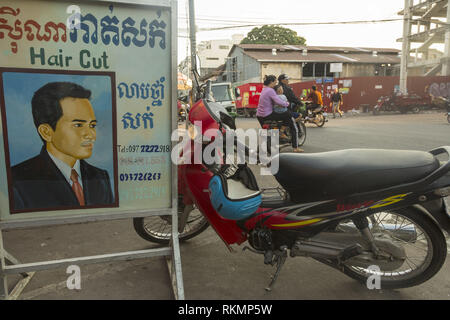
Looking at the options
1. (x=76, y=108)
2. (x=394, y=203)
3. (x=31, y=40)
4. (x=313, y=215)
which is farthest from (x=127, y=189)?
(x=394, y=203)

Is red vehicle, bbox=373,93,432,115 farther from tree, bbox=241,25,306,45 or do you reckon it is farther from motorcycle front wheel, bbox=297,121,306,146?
tree, bbox=241,25,306,45

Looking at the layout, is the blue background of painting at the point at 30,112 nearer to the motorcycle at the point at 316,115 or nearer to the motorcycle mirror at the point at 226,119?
the motorcycle mirror at the point at 226,119

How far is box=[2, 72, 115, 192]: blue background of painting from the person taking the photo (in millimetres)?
2055

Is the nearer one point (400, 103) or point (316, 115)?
point (316, 115)

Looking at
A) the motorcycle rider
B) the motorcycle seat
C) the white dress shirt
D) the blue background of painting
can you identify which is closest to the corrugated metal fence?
the motorcycle rider

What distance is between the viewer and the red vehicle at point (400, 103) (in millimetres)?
23828

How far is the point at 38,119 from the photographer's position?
2123mm

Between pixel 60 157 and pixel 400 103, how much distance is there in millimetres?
25546

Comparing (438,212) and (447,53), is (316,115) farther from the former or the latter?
(447,53)

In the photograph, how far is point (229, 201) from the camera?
92.7 inches

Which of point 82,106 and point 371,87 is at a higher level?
point 371,87

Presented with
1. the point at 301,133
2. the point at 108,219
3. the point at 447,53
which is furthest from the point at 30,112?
the point at 447,53

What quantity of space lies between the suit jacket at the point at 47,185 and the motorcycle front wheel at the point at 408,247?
1.80 m
